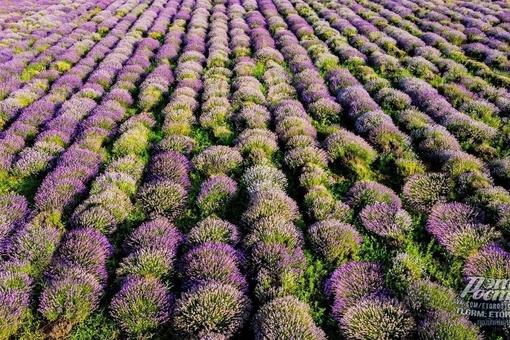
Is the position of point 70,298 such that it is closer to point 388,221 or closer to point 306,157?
point 388,221

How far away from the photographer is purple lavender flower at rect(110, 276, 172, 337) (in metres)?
4.57

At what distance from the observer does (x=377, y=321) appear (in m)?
4.42

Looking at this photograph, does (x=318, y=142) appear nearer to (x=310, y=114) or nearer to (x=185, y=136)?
(x=310, y=114)

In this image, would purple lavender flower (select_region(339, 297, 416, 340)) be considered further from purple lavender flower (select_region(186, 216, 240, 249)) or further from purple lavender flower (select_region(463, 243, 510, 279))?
purple lavender flower (select_region(186, 216, 240, 249))

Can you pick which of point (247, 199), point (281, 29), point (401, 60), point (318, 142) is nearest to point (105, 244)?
point (247, 199)

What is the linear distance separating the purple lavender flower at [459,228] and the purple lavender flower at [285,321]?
2410 mm

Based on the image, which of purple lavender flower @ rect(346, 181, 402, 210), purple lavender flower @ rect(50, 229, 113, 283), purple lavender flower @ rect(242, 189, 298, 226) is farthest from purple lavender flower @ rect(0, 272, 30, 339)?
purple lavender flower @ rect(346, 181, 402, 210)

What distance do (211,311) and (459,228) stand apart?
12.6ft

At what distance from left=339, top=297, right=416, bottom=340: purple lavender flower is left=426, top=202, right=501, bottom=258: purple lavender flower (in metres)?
1.50

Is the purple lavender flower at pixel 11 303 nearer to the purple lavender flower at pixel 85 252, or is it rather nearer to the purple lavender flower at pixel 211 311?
the purple lavender flower at pixel 85 252

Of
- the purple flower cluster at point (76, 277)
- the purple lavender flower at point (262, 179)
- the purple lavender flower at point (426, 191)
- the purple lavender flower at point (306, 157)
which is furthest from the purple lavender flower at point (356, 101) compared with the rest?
the purple flower cluster at point (76, 277)

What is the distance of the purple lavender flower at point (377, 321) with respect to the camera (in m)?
4.33

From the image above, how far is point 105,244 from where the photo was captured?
18.8 feet

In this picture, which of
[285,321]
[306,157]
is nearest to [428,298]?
[285,321]
